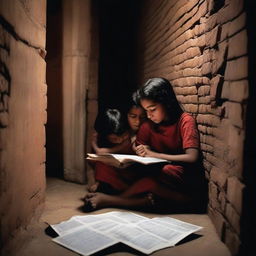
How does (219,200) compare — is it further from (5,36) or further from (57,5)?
(57,5)

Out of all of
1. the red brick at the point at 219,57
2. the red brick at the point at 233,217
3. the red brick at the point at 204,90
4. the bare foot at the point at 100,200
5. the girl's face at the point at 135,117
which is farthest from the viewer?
the girl's face at the point at 135,117

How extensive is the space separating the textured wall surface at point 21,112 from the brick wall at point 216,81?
1.52 metres

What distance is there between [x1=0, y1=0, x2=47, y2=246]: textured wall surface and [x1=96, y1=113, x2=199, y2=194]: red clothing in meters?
0.83

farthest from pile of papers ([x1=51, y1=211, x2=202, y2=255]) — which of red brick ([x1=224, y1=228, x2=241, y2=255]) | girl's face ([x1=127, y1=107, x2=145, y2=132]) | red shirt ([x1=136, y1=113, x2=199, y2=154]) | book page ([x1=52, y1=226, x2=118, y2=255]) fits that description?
girl's face ([x1=127, y1=107, x2=145, y2=132])

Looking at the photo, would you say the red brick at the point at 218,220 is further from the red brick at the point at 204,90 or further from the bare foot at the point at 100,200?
the red brick at the point at 204,90

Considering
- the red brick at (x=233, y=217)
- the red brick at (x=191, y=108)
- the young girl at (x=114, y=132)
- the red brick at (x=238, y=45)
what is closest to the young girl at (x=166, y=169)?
the red brick at (x=191, y=108)

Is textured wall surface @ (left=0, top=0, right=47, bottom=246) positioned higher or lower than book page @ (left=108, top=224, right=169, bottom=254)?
higher

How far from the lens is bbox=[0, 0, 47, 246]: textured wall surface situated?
220 cm

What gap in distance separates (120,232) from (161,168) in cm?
97

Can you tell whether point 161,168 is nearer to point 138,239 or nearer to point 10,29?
point 138,239

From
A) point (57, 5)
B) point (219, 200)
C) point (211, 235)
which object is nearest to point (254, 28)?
point (219, 200)

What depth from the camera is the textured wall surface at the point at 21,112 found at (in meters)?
2.20

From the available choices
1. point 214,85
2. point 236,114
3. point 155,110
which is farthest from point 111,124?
point 236,114

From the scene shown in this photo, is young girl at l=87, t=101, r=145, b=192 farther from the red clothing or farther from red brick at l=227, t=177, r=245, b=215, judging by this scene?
red brick at l=227, t=177, r=245, b=215
